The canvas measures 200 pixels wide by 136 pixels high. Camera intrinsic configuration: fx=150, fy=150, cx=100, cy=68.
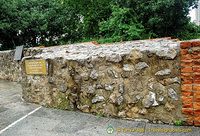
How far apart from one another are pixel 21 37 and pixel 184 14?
37.5 ft

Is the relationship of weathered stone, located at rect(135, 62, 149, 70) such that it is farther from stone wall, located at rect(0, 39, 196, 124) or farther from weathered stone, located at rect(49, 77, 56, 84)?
weathered stone, located at rect(49, 77, 56, 84)

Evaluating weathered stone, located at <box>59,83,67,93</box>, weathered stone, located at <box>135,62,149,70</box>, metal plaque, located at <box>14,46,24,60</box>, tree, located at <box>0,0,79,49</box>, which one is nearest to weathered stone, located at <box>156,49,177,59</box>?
weathered stone, located at <box>135,62,149,70</box>

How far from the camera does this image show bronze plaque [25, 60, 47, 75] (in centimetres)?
380

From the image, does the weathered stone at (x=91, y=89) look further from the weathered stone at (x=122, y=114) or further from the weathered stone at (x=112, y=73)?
the weathered stone at (x=122, y=114)

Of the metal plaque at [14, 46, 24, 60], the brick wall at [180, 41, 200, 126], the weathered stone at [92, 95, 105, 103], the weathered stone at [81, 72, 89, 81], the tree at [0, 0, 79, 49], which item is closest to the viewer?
the brick wall at [180, 41, 200, 126]

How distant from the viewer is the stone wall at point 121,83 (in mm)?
2541

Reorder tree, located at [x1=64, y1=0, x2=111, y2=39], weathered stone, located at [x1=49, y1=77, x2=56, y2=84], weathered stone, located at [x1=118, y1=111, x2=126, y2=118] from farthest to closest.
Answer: tree, located at [x1=64, y1=0, x2=111, y2=39] → weathered stone, located at [x1=49, y1=77, x2=56, y2=84] → weathered stone, located at [x1=118, y1=111, x2=126, y2=118]

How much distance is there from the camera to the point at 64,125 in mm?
2824

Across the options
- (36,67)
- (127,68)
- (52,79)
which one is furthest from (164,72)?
(36,67)

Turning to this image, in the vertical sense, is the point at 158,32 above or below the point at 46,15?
below

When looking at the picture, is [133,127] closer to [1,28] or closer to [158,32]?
[158,32]

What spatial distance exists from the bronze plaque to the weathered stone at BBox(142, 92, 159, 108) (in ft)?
8.18

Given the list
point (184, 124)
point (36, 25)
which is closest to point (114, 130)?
point (184, 124)

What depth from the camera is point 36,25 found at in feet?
38.1
